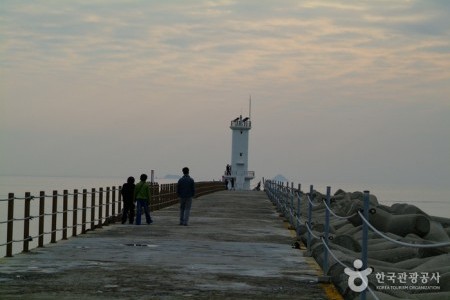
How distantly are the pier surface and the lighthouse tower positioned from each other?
211 ft

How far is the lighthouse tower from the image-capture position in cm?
8544

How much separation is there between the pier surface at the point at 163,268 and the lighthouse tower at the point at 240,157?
64359mm

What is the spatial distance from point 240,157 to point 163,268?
7240 cm

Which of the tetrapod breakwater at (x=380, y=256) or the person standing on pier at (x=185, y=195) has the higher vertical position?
the person standing on pier at (x=185, y=195)

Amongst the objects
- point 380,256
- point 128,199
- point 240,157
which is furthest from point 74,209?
point 240,157

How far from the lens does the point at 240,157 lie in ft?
281

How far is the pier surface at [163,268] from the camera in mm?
10734

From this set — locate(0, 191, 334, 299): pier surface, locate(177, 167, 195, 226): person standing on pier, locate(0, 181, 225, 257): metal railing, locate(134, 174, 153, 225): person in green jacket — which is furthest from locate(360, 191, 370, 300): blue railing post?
locate(134, 174, 153, 225): person in green jacket

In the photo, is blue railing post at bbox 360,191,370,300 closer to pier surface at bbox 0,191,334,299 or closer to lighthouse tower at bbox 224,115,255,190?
pier surface at bbox 0,191,334,299

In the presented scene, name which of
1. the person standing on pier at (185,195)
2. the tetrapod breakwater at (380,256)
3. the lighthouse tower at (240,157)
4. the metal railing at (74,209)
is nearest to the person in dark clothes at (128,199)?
the metal railing at (74,209)

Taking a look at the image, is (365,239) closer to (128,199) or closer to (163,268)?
(163,268)

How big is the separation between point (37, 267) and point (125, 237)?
6213mm

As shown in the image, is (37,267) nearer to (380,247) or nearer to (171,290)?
Answer: (171,290)

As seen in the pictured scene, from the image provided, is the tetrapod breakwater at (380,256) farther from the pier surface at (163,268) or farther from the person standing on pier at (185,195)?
the person standing on pier at (185,195)
